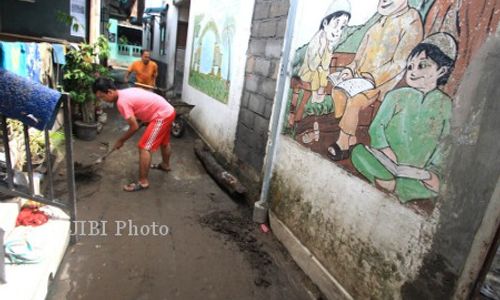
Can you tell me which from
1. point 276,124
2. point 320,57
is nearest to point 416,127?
point 320,57

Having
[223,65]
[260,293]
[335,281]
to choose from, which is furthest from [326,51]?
[223,65]

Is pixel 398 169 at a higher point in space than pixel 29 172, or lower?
higher

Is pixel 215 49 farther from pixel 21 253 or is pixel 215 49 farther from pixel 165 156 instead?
pixel 21 253

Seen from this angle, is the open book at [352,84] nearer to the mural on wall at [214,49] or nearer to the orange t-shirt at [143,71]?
the mural on wall at [214,49]

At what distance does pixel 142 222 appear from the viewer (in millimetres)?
3939

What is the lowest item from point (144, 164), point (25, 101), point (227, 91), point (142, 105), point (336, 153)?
point (144, 164)

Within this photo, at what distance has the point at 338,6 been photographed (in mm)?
3018

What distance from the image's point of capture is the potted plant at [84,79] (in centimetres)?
607

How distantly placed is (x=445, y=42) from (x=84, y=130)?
257 inches

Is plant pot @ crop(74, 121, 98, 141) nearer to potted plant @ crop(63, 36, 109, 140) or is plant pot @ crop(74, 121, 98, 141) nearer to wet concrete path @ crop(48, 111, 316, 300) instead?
potted plant @ crop(63, 36, 109, 140)

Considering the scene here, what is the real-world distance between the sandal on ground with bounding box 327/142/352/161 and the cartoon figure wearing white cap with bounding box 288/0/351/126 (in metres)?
0.53

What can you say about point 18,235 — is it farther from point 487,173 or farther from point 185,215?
point 487,173

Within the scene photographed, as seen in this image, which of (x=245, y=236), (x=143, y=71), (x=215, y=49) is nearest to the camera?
(x=245, y=236)

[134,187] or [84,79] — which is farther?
[84,79]
